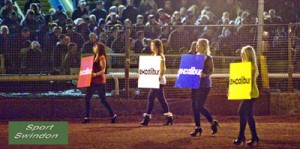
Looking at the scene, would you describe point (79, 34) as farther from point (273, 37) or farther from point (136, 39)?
point (273, 37)

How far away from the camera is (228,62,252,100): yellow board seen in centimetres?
1127

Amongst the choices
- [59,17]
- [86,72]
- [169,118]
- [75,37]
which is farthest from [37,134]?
[59,17]

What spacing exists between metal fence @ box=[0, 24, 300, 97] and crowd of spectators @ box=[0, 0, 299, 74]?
0.08ft

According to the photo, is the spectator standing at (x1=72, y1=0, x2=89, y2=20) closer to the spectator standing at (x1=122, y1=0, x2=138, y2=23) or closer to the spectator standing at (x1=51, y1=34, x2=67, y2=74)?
the spectator standing at (x1=122, y1=0, x2=138, y2=23)

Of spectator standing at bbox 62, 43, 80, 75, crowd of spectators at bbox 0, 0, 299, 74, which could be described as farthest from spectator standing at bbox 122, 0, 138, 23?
spectator standing at bbox 62, 43, 80, 75

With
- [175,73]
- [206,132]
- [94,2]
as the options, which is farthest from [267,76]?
[94,2]

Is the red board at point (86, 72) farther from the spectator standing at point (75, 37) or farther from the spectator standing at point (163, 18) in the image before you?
the spectator standing at point (163, 18)

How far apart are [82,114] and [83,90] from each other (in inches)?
34.9

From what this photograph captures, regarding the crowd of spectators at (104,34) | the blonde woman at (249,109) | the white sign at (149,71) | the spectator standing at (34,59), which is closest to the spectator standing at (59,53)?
the crowd of spectators at (104,34)

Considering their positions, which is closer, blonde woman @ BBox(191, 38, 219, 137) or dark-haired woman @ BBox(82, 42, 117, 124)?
blonde woman @ BBox(191, 38, 219, 137)

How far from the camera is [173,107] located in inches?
643

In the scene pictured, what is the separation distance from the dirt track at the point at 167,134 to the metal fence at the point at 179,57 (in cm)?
108

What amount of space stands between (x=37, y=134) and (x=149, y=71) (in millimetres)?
3250

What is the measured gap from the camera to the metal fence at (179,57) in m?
16.0
